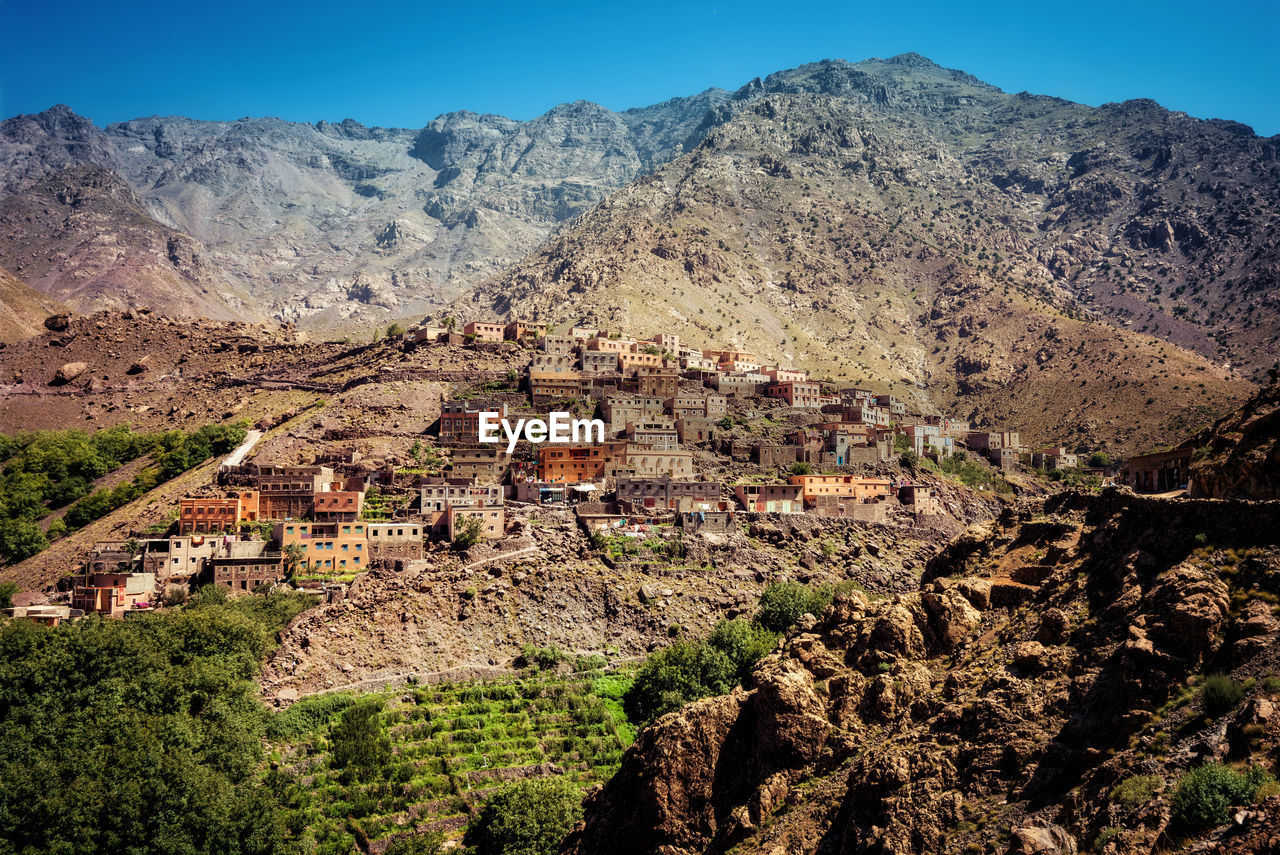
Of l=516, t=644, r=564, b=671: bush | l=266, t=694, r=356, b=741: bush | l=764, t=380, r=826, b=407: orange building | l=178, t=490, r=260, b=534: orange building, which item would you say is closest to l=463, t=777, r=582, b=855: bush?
l=266, t=694, r=356, b=741: bush

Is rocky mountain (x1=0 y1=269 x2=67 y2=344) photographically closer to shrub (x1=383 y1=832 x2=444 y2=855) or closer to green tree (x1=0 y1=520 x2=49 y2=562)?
green tree (x1=0 y1=520 x2=49 y2=562)

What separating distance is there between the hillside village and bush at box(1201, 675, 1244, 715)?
55157 millimetres

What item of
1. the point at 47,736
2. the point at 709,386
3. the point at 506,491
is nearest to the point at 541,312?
the point at 709,386

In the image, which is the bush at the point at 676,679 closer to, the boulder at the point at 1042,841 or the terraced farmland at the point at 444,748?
the terraced farmland at the point at 444,748

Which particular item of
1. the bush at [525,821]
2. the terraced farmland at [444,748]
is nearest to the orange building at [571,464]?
the terraced farmland at [444,748]

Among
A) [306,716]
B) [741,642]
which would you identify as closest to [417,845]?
[306,716]

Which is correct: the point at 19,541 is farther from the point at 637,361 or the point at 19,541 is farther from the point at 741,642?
the point at 637,361

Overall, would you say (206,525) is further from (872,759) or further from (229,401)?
(872,759)

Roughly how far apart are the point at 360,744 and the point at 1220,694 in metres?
41.3

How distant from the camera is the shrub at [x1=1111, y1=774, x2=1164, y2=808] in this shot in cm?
1438

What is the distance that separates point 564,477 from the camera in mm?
83000

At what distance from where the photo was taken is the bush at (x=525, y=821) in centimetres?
4241

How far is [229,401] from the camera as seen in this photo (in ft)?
359

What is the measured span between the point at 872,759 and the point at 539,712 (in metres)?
37.8
